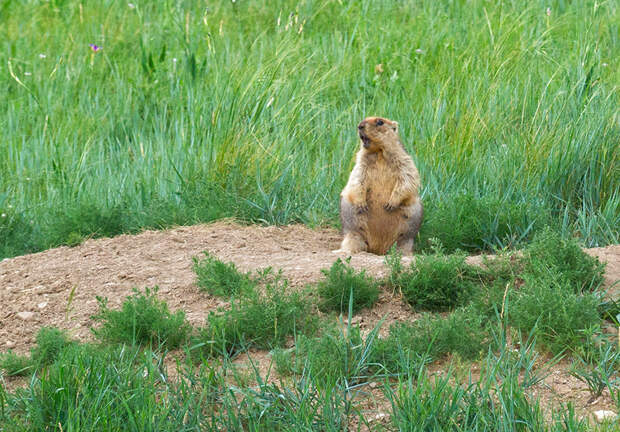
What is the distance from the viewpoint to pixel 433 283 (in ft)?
13.4

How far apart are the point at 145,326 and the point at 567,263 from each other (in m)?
2.03

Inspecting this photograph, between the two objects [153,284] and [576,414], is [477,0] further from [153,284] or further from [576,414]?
[576,414]

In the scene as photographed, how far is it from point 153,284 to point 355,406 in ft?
5.20

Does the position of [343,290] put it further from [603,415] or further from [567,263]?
[603,415]

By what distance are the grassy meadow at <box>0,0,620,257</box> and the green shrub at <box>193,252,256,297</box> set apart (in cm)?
156

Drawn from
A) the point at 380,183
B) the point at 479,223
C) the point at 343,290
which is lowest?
the point at 479,223

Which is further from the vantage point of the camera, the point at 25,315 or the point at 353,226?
the point at 353,226

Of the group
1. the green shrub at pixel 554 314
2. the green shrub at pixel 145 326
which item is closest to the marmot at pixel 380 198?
the green shrub at pixel 554 314

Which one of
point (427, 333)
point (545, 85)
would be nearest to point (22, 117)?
point (545, 85)

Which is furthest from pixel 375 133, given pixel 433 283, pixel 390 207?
pixel 433 283

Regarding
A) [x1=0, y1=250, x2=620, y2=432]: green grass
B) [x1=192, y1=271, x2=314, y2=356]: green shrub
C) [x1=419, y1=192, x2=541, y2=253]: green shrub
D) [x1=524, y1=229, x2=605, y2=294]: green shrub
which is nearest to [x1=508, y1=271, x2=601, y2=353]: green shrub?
[x1=0, y1=250, x2=620, y2=432]: green grass

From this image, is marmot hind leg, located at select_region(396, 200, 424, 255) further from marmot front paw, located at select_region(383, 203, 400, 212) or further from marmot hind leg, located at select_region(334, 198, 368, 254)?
marmot hind leg, located at select_region(334, 198, 368, 254)

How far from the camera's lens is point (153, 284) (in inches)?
175

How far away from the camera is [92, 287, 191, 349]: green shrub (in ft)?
12.3
